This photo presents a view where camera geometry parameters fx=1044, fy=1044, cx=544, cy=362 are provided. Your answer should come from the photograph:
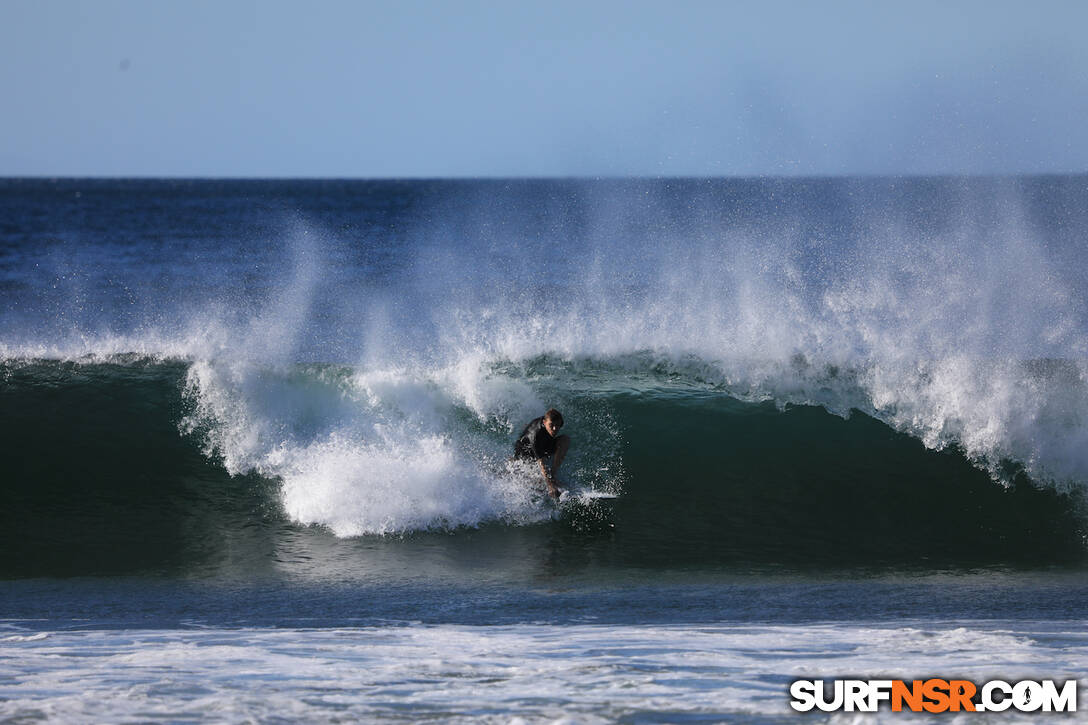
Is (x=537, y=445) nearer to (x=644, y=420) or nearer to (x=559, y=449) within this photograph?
(x=559, y=449)

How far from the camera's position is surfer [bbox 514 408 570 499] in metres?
8.95

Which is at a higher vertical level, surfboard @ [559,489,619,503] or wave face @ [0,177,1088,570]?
wave face @ [0,177,1088,570]

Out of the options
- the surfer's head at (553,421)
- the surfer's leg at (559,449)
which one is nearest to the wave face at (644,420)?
the surfer's leg at (559,449)

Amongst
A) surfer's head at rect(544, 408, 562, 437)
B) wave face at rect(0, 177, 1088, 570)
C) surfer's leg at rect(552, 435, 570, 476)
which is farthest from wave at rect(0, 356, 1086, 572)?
surfer's head at rect(544, 408, 562, 437)

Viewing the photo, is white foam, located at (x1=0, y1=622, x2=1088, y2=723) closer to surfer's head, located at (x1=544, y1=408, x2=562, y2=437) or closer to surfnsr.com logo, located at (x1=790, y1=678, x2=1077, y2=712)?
surfnsr.com logo, located at (x1=790, y1=678, x2=1077, y2=712)

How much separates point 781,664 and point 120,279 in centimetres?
2631

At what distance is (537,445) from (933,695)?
15.0 feet

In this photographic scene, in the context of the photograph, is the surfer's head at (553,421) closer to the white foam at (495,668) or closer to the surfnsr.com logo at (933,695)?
the white foam at (495,668)

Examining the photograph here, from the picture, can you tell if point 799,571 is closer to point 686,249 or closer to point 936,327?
point 936,327

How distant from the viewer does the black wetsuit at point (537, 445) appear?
358 inches

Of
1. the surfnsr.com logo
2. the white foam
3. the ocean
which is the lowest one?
the surfnsr.com logo

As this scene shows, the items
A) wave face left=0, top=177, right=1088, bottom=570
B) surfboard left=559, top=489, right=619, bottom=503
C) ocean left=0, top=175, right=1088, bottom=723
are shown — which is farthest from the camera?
surfboard left=559, top=489, right=619, bottom=503

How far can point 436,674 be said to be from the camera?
5.40 meters

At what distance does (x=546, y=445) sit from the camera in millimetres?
9102
